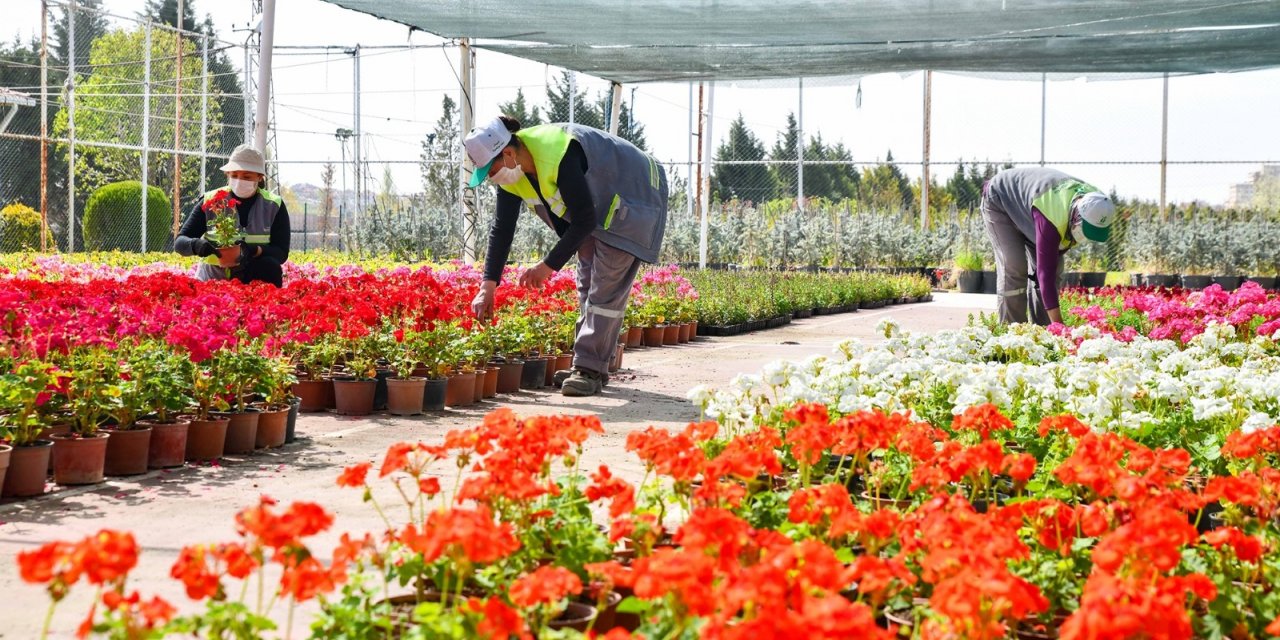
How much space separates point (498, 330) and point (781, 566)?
199 inches

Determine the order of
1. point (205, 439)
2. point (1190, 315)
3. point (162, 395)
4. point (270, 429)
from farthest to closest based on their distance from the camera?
point (1190, 315), point (270, 429), point (205, 439), point (162, 395)

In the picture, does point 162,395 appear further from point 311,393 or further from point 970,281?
point 970,281

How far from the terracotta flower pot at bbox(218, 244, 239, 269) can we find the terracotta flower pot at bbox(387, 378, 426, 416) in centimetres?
157

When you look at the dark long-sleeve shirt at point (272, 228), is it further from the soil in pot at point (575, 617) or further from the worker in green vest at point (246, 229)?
the soil in pot at point (575, 617)

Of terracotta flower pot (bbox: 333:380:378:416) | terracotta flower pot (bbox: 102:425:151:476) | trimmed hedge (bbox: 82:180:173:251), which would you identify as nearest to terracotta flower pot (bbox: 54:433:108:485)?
terracotta flower pot (bbox: 102:425:151:476)

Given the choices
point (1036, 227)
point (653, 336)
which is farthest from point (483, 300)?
point (653, 336)

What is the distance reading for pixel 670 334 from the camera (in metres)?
10.2

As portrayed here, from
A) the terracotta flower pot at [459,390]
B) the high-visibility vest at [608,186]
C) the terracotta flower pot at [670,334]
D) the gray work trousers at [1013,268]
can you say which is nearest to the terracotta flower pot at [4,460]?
the terracotta flower pot at [459,390]

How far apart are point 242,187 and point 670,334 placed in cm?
429

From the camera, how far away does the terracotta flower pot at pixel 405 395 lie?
5691 mm

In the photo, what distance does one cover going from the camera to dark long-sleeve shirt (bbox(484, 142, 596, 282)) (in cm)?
589

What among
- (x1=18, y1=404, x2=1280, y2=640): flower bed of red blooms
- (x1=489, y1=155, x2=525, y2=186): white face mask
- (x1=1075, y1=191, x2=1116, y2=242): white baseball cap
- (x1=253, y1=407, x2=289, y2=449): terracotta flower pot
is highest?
(x1=489, y1=155, x2=525, y2=186): white face mask

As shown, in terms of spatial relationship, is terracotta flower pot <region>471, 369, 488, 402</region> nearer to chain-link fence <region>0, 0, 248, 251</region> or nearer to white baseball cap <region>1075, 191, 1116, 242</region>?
white baseball cap <region>1075, 191, 1116, 242</region>

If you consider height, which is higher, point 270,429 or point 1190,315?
point 1190,315
